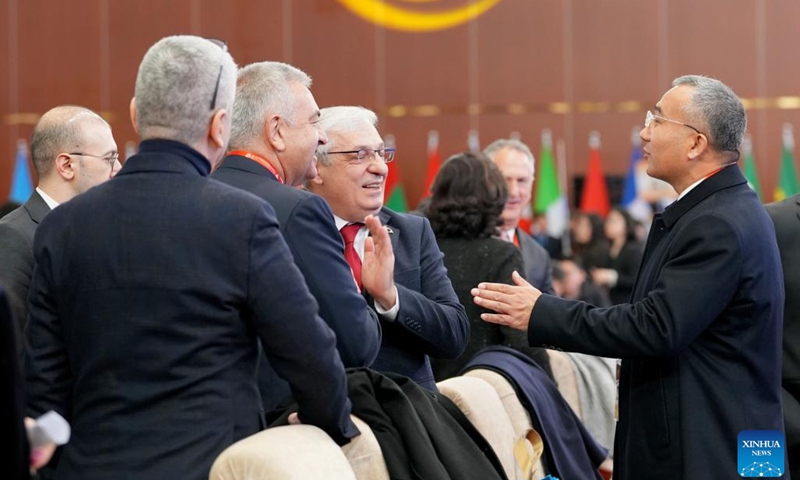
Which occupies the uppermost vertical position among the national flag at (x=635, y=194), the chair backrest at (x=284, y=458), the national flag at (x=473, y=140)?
the national flag at (x=473, y=140)

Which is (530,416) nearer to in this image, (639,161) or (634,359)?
(634,359)

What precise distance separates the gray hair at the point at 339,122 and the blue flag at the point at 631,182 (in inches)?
333

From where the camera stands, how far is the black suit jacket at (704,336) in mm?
2852

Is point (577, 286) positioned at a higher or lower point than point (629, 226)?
lower

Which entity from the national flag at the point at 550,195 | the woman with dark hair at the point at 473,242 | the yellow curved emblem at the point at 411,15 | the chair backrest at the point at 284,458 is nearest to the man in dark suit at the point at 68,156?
the woman with dark hair at the point at 473,242

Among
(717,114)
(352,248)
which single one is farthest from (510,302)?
(717,114)

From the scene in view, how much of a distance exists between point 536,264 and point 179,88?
2.82 meters

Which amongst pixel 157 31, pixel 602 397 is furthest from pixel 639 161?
pixel 602 397

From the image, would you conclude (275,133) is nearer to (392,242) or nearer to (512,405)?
(392,242)

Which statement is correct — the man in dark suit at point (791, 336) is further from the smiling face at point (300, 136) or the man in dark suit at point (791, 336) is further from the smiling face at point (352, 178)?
the smiling face at point (300, 136)

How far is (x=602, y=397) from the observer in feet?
15.5

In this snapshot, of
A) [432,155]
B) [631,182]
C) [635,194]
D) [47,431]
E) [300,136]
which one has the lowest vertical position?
[47,431]

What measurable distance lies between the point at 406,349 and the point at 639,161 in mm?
8859

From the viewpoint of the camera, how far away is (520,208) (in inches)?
194
